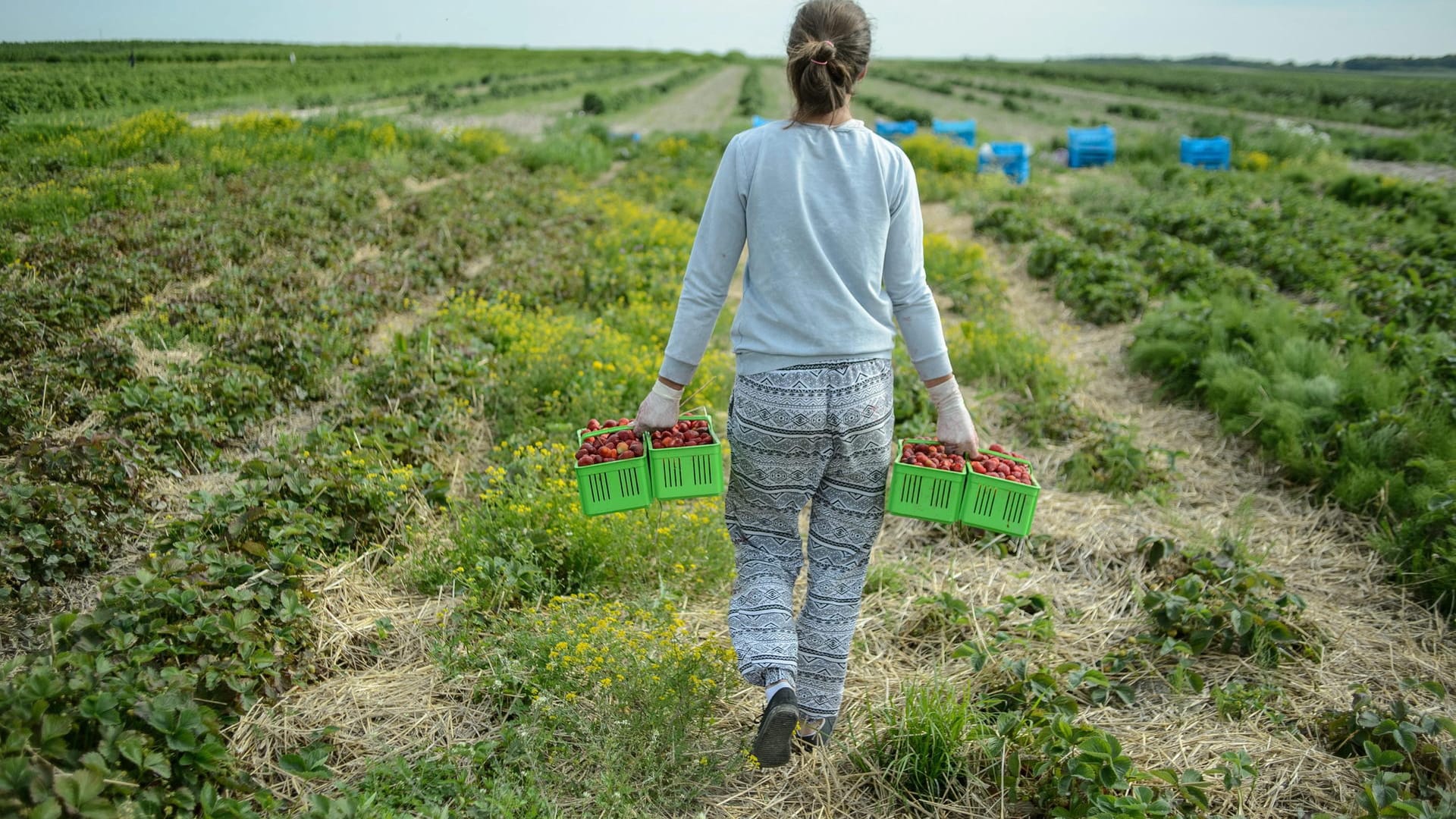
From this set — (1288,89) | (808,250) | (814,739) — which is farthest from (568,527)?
(1288,89)

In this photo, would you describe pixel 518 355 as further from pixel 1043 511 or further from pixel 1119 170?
pixel 1119 170

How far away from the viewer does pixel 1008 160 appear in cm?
1551

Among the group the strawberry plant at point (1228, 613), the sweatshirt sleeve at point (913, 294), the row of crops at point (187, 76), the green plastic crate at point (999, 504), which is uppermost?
the row of crops at point (187, 76)

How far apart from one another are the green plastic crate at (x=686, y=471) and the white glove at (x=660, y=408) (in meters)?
0.10

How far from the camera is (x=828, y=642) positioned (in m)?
2.67

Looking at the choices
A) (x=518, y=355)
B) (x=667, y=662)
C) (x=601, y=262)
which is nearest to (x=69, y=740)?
(x=667, y=662)

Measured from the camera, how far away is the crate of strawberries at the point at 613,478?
2760 millimetres

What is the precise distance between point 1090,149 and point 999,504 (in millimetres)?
16647

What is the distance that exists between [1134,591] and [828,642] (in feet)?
6.07

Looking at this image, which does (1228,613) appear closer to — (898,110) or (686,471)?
(686,471)

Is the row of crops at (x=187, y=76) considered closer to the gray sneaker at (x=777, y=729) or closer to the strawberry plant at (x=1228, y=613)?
the gray sneaker at (x=777, y=729)

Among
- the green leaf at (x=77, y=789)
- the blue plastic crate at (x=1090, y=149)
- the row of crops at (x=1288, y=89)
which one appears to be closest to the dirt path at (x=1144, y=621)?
the green leaf at (x=77, y=789)

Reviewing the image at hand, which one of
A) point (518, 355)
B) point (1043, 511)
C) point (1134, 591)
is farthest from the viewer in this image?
point (518, 355)

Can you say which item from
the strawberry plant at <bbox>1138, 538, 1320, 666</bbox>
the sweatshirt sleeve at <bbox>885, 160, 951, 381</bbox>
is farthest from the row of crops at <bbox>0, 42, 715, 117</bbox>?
the strawberry plant at <bbox>1138, 538, 1320, 666</bbox>
